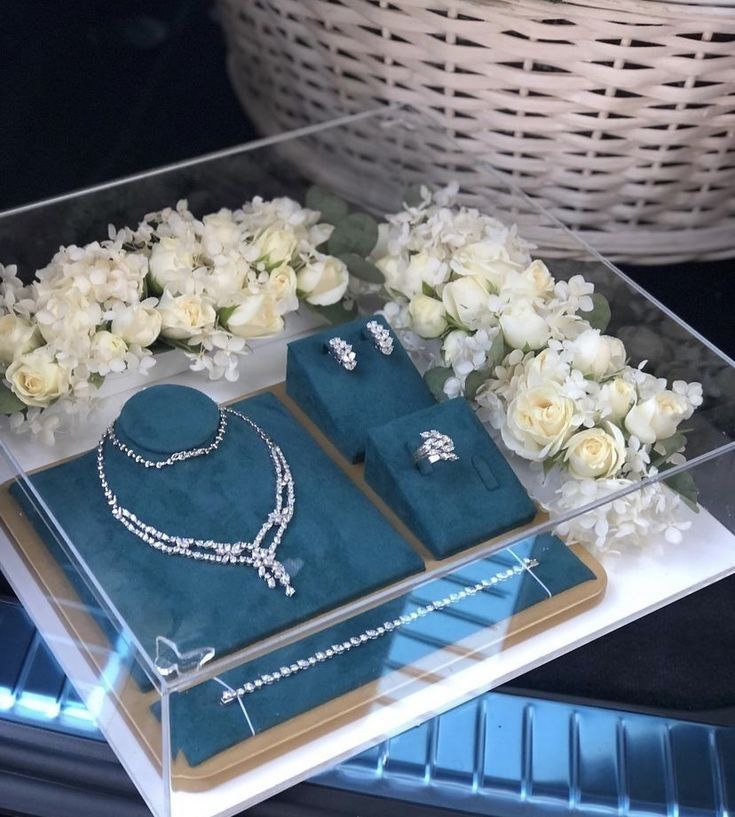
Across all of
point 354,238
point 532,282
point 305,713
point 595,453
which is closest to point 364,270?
point 354,238

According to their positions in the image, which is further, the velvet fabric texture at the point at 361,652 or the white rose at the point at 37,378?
the white rose at the point at 37,378

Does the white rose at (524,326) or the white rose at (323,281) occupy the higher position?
the white rose at (524,326)

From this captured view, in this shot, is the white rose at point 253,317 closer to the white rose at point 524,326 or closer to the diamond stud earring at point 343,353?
the diamond stud earring at point 343,353

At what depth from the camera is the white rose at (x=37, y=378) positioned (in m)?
0.73

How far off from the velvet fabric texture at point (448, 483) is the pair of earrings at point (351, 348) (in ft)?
0.20

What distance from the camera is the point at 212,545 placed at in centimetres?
69

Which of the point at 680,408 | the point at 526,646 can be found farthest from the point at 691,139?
the point at 526,646

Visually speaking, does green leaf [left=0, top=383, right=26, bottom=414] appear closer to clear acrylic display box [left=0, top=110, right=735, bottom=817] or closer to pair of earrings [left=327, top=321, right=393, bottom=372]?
clear acrylic display box [left=0, top=110, right=735, bottom=817]

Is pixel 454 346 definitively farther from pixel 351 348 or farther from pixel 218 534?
pixel 218 534

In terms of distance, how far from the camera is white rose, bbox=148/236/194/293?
791 mm

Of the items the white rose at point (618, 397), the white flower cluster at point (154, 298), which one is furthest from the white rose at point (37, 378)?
the white rose at point (618, 397)

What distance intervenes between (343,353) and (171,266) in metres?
0.13

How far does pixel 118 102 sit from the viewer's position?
107 centimetres

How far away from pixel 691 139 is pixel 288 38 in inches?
12.2
